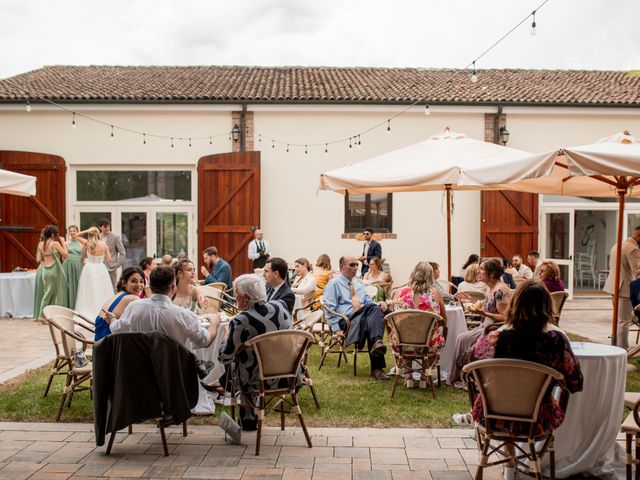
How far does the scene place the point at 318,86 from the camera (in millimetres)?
15070

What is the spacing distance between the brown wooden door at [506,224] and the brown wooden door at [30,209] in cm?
848

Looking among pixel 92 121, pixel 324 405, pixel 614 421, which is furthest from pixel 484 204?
pixel 614 421

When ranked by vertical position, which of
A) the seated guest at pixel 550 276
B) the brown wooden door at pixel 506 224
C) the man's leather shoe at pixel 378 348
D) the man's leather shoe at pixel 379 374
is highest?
the brown wooden door at pixel 506 224

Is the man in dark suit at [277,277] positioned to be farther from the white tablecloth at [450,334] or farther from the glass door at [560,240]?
the glass door at [560,240]

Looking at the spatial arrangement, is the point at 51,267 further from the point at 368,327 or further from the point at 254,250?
the point at 368,327

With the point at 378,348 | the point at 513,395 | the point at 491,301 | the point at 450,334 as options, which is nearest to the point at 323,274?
the point at 378,348

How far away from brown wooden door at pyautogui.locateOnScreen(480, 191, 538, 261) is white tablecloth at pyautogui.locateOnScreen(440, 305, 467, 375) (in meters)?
7.22

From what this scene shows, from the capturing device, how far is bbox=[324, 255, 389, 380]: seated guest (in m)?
6.73

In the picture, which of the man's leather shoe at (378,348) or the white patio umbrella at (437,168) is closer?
the white patio umbrella at (437,168)

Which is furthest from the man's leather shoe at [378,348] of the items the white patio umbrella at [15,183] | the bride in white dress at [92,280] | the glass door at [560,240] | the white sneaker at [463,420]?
the glass door at [560,240]

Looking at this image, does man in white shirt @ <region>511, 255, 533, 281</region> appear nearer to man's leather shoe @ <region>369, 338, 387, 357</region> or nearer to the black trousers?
the black trousers

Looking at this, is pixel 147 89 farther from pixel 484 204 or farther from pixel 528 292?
pixel 528 292

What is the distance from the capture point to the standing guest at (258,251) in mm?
12852

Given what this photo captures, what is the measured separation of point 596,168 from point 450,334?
7.46 ft
